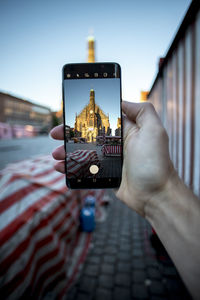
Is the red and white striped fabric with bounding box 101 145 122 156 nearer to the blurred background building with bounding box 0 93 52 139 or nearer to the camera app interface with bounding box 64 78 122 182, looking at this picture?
the camera app interface with bounding box 64 78 122 182

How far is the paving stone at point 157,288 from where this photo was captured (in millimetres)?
2211

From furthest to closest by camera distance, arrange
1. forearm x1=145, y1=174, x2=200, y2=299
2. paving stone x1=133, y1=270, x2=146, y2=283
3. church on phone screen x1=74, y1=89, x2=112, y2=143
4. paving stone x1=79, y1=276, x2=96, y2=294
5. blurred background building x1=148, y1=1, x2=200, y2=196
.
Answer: paving stone x1=133, y1=270, x2=146, y2=283
paving stone x1=79, y1=276, x2=96, y2=294
blurred background building x1=148, y1=1, x2=200, y2=196
church on phone screen x1=74, y1=89, x2=112, y2=143
forearm x1=145, y1=174, x2=200, y2=299

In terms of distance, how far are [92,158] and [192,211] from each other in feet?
2.02

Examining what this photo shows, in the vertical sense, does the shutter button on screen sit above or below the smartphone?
below

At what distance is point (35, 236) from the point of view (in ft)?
5.78

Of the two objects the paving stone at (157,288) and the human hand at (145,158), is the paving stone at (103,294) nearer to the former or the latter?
the paving stone at (157,288)

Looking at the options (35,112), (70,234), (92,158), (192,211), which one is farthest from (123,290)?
(35,112)

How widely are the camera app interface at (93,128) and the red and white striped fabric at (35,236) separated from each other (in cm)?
105

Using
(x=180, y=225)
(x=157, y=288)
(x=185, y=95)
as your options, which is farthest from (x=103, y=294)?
(x=185, y=95)

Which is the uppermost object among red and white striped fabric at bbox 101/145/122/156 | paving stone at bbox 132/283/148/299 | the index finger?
the index finger

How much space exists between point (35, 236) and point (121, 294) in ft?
4.91

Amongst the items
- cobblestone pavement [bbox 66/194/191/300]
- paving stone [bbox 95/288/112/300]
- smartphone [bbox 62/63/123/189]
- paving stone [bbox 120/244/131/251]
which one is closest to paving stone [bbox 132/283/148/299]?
cobblestone pavement [bbox 66/194/191/300]

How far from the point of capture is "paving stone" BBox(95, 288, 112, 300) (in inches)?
84.5

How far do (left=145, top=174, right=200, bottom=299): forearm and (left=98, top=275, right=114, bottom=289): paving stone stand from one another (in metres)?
2.06
